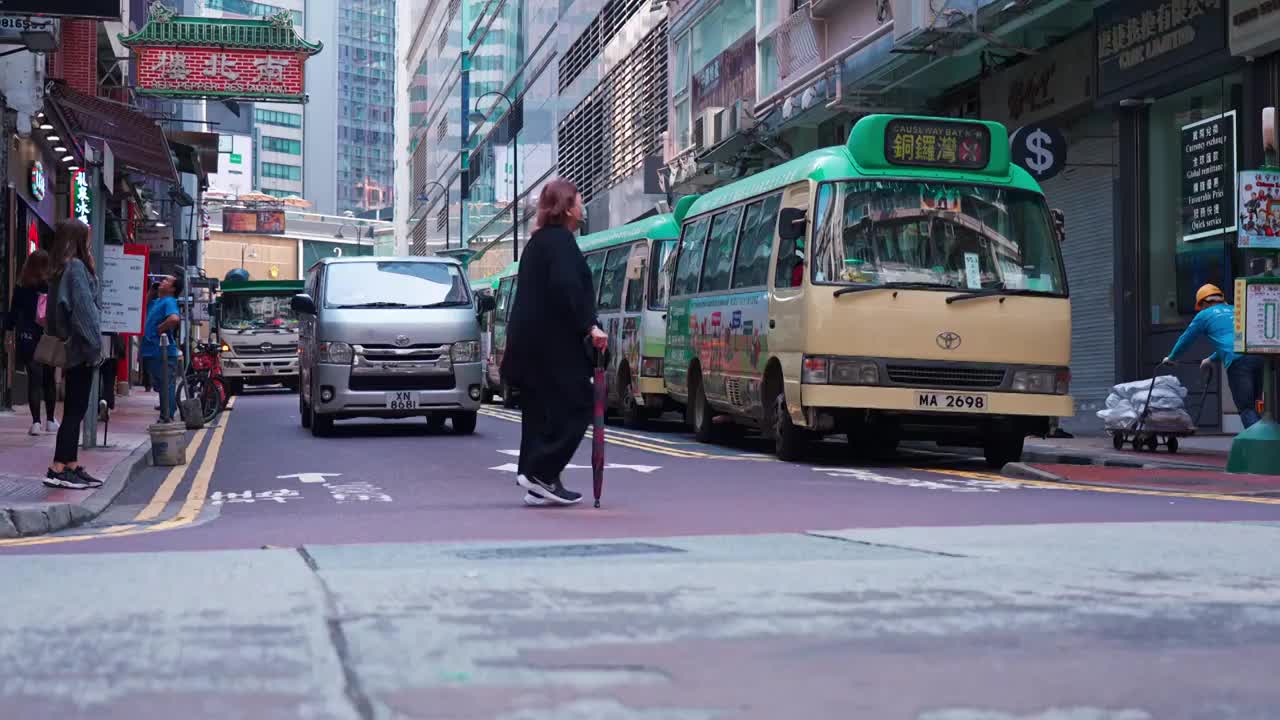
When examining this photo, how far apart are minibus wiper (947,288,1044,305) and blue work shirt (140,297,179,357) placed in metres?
10.1

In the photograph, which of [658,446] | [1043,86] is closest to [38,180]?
[658,446]

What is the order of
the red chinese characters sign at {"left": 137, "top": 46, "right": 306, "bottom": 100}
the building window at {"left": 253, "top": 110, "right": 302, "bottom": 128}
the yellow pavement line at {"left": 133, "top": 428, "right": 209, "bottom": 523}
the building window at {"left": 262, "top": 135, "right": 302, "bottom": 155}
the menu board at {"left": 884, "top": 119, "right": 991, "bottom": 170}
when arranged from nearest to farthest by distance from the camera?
the yellow pavement line at {"left": 133, "top": 428, "right": 209, "bottom": 523}
the menu board at {"left": 884, "top": 119, "right": 991, "bottom": 170}
the red chinese characters sign at {"left": 137, "top": 46, "right": 306, "bottom": 100}
the building window at {"left": 253, "top": 110, "right": 302, "bottom": 128}
the building window at {"left": 262, "top": 135, "right": 302, "bottom": 155}

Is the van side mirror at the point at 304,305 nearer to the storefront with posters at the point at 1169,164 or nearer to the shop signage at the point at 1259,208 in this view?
the storefront with posters at the point at 1169,164

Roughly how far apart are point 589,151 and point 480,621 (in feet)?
175

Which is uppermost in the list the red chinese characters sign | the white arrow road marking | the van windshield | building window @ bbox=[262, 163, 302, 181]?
building window @ bbox=[262, 163, 302, 181]

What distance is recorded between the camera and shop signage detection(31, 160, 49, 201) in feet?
93.7

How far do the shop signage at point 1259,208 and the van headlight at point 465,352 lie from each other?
8912mm

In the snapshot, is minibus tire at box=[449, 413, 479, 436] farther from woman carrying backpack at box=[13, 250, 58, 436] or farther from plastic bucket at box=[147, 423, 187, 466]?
plastic bucket at box=[147, 423, 187, 466]

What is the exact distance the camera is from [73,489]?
1144 cm

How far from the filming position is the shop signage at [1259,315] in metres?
13.7

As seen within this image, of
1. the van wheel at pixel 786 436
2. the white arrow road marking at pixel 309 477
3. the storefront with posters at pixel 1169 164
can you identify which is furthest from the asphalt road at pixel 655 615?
the storefront with posters at pixel 1169 164

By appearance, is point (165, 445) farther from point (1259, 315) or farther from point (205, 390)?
point (1259, 315)

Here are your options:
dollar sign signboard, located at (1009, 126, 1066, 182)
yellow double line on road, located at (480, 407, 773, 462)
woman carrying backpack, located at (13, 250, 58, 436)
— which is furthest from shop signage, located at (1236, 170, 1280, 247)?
woman carrying backpack, located at (13, 250, 58, 436)

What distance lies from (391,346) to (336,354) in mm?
600
